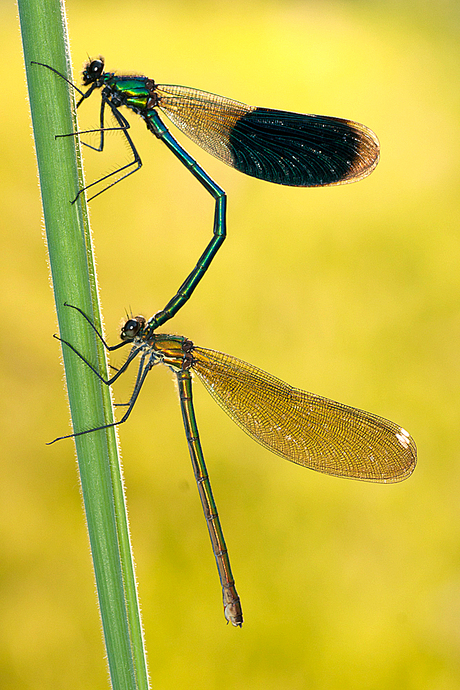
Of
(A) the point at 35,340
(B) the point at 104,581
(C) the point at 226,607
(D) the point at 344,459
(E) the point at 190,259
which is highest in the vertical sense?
(E) the point at 190,259

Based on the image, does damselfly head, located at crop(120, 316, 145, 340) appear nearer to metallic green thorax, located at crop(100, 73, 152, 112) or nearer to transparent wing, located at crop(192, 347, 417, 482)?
transparent wing, located at crop(192, 347, 417, 482)

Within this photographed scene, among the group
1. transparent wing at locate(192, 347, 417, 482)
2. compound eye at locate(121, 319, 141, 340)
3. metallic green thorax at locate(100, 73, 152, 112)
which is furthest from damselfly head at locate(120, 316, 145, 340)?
metallic green thorax at locate(100, 73, 152, 112)

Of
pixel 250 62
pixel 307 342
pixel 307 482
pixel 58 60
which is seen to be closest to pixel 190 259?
pixel 307 342

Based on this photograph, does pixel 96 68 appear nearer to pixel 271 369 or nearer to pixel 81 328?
pixel 81 328

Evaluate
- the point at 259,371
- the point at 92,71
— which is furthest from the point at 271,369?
the point at 92,71

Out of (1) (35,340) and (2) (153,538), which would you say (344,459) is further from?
(1) (35,340)

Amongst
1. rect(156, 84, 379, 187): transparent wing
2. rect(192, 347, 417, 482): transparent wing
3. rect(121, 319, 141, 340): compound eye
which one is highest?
rect(156, 84, 379, 187): transparent wing
